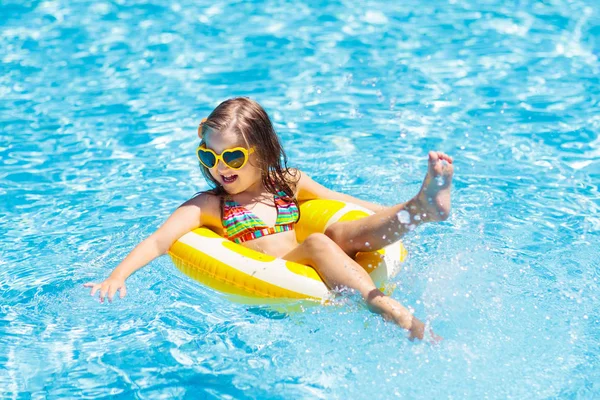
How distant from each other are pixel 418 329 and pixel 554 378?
1.97 feet

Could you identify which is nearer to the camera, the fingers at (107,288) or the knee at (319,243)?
the fingers at (107,288)

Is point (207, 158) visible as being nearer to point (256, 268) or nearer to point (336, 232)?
point (256, 268)

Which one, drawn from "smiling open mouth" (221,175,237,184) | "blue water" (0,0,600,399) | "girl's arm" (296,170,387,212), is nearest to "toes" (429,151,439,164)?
"blue water" (0,0,600,399)

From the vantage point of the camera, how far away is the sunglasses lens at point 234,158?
3945 millimetres

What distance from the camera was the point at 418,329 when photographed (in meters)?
3.52

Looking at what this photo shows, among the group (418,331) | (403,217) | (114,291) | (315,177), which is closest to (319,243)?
(403,217)

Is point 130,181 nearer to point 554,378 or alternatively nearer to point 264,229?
point 264,229

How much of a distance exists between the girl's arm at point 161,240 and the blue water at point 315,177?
0.33 metres

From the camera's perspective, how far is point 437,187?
3.56 metres

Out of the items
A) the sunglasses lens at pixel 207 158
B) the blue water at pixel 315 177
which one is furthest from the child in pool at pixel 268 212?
the blue water at pixel 315 177

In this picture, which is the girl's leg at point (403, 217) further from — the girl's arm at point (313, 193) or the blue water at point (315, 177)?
the girl's arm at point (313, 193)

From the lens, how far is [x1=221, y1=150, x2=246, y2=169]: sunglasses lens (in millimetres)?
3945

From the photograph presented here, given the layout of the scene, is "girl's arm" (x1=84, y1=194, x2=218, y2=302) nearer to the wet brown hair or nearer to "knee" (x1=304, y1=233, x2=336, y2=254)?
the wet brown hair

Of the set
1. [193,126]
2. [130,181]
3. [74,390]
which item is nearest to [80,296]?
[74,390]
